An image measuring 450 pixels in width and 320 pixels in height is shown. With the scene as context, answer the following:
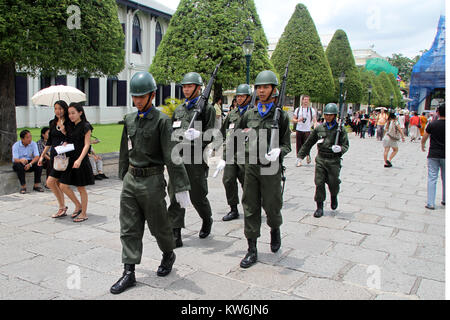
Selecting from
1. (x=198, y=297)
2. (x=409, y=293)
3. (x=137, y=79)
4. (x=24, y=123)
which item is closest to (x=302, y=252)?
(x=409, y=293)

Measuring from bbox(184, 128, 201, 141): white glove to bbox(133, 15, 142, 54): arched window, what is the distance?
2345cm

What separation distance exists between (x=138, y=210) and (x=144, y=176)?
319mm

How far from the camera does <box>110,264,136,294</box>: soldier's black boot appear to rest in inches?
131

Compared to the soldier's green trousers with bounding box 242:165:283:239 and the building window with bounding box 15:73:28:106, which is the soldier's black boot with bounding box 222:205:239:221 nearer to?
the soldier's green trousers with bounding box 242:165:283:239

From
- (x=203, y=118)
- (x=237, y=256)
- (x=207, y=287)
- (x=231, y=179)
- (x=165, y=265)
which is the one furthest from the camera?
(x=231, y=179)

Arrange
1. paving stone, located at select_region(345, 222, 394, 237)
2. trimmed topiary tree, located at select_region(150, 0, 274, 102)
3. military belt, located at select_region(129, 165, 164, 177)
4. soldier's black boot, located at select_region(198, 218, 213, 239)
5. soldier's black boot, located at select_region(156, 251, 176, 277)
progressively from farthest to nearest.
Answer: trimmed topiary tree, located at select_region(150, 0, 274, 102) → paving stone, located at select_region(345, 222, 394, 237) → soldier's black boot, located at select_region(198, 218, 213, 239) → soldier's black boot, located at select_region(156, 251, 176, 277) → military belt, located at select_region(129, 165, 164, 177)

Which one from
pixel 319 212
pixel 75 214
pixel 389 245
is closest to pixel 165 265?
pixel 75 214

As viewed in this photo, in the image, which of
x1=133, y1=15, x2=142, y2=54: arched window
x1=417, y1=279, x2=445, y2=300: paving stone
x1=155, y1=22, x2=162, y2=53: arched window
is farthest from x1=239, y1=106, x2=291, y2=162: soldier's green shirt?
x1=155, y1=22, x2=162, y2=53: arched window

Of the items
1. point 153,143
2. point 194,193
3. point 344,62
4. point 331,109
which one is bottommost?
point 194,193

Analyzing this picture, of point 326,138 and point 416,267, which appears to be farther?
point 326,138

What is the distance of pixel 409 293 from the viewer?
349 centimetres

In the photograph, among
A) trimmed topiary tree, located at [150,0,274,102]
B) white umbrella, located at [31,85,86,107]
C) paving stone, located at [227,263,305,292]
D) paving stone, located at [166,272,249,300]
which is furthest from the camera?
trimmed topiary tree, located at [150,0,274,102]

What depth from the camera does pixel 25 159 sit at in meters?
7.08

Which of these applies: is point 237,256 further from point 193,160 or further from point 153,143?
point 153,143
